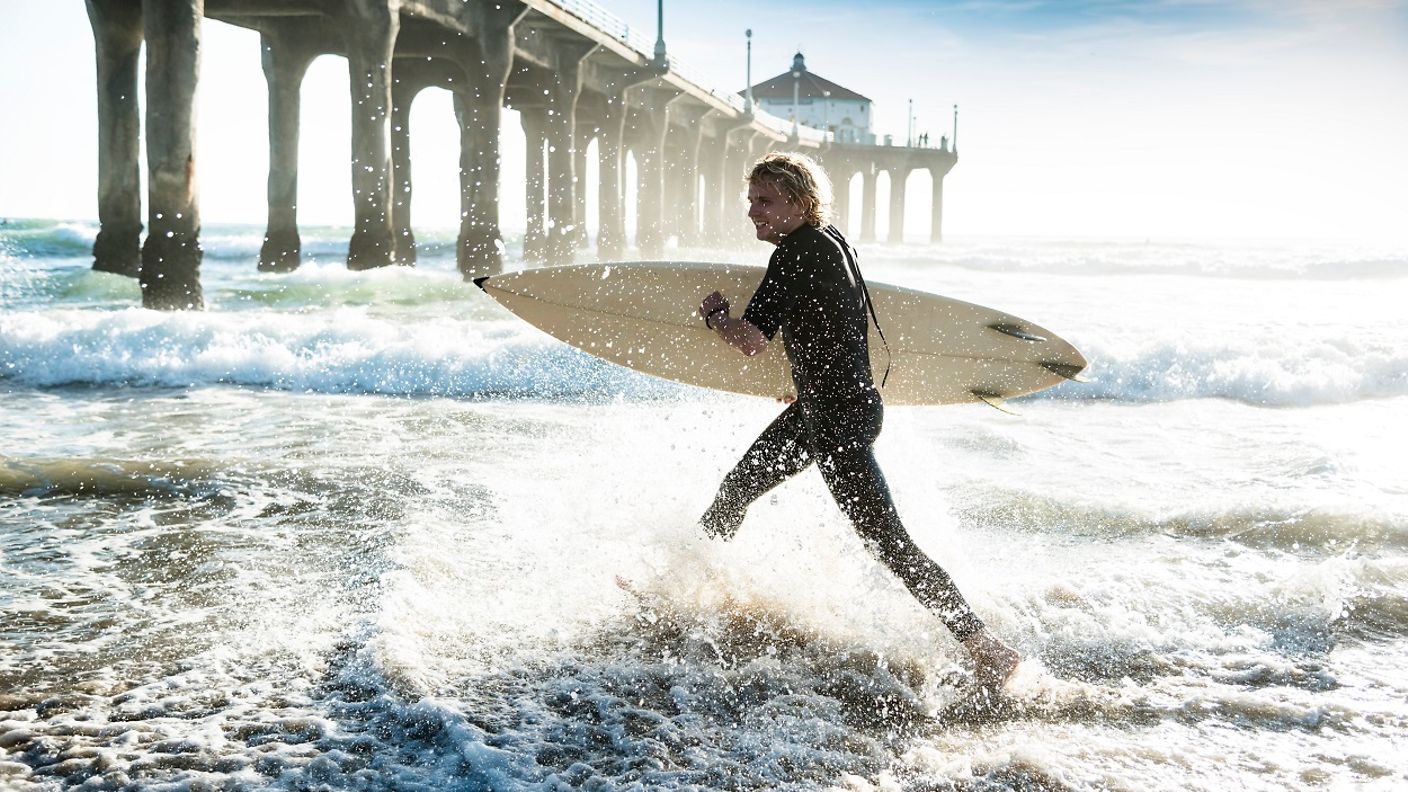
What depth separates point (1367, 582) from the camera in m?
4.45

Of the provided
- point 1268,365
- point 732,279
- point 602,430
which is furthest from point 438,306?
point 732,279

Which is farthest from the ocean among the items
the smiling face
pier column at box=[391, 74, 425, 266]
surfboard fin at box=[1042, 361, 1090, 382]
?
pier column at box=[391, 74, 425, 266]

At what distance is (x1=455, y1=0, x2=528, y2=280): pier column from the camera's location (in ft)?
67.2

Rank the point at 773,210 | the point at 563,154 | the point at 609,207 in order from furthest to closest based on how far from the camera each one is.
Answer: the point at 609,207
the point at 563,154
the point at 773,210

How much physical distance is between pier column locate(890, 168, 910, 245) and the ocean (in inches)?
2463

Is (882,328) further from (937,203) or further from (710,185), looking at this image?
(937,203)

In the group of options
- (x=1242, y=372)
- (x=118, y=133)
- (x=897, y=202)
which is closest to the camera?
(x=1242, y=372)

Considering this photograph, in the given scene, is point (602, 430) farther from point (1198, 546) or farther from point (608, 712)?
point (608, 712)

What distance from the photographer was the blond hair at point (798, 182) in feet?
10.7

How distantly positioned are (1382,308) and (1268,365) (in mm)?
14510

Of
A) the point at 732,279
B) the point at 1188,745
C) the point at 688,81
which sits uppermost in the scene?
the point at 688,81

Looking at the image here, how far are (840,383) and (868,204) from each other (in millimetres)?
71006

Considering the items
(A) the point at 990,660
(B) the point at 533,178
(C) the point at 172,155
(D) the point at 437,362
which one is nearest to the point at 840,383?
(A) the point at 990,660

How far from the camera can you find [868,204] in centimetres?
7219
